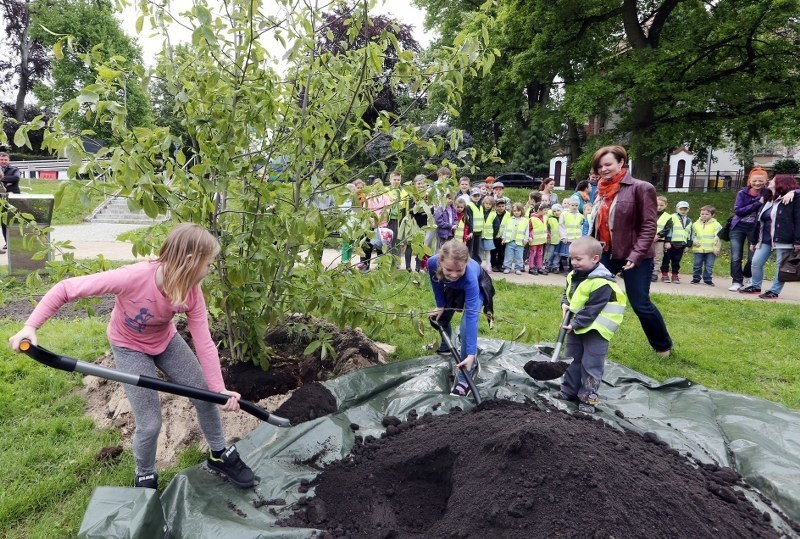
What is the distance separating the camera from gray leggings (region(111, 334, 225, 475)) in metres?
2.69

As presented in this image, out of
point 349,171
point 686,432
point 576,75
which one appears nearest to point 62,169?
point 576,75

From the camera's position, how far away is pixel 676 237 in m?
9.70

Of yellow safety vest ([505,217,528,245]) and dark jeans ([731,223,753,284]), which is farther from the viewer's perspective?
yellow safety vest ([505,217,528,245])

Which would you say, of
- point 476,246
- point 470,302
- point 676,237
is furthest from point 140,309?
point 676,237

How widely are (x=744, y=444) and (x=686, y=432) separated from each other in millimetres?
329

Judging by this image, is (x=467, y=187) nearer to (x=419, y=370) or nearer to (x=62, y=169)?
(x=419, y=370)

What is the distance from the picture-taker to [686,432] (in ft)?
11.6

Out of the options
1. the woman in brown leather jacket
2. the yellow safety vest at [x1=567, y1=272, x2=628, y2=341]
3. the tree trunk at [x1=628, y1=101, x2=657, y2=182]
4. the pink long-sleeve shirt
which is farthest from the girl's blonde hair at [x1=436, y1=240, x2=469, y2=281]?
the tree trunk at [x1=628, y1=101, x2=657, y2=182]

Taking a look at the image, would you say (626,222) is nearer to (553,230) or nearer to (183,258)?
(183,258)

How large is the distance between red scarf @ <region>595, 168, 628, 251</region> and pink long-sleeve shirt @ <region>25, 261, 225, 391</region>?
3580mm

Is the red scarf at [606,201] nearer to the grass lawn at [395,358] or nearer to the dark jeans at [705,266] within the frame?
the grass lawn at [395,358]

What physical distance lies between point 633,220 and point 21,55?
166ft

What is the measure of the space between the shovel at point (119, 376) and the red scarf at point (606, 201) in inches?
135

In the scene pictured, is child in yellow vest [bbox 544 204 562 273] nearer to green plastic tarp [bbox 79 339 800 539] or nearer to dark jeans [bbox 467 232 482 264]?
dark jeans [bbox 467 232 482 264]
